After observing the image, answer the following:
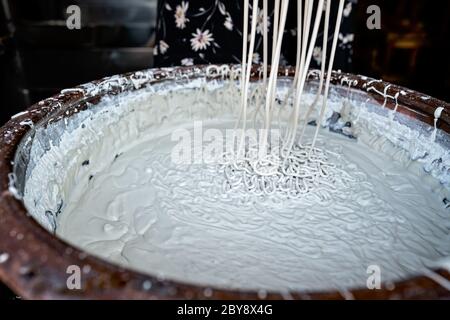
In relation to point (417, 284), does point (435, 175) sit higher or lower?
lower

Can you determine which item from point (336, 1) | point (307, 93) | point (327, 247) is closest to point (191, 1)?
point (336, 1)

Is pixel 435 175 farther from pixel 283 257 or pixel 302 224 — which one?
pixel 283 257

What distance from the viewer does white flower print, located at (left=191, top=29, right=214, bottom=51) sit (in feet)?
6.14

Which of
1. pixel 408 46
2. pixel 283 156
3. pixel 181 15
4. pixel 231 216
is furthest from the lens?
pixel 408 46

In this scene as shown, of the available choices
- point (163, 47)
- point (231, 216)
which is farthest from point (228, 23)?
point (231, 216)

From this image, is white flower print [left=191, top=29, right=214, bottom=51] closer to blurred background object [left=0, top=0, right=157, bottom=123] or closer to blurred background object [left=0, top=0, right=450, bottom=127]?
blurred background object [left=0, top=0, right=450, bottom=127]

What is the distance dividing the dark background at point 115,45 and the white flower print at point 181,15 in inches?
62.6

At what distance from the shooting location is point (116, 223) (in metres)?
0.93

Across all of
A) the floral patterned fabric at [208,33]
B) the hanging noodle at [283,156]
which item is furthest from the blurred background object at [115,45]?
the hanging noodle at [283,156]

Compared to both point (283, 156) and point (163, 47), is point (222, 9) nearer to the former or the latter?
point (163, 47)

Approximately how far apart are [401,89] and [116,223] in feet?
2.96

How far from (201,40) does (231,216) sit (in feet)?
3.84

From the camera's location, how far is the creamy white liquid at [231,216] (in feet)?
2.62

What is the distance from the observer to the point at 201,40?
1.88 m
